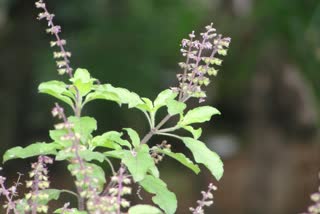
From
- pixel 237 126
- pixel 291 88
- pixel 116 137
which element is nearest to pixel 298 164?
pixel 237 126

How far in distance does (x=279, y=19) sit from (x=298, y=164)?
17.2 feet

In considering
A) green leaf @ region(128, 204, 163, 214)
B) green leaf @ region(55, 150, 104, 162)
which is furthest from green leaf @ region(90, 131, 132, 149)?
green leaf @ region(128, 204, 163, 214)

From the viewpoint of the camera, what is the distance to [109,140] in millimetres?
1376

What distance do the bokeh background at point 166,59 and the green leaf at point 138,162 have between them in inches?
105

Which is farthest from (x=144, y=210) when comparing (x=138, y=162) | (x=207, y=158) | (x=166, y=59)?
(x=166, y=59)

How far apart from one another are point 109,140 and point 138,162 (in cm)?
17

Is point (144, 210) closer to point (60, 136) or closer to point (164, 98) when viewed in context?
point (60, 136)

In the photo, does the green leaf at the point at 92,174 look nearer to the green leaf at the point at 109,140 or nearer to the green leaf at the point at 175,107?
the green leaf at the point at 109,140

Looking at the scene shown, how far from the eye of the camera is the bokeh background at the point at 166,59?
4910 mm

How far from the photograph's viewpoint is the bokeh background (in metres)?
4.91

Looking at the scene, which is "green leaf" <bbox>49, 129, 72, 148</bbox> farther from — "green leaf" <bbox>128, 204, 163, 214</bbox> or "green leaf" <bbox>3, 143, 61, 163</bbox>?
"green leaf" <bbox>128, 204, 163, 214</bbox>

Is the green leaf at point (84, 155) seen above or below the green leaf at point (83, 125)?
below

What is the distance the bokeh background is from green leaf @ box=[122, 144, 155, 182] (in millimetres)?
2673

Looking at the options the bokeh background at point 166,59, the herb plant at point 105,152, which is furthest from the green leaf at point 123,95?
the bokeh background at point 166,59
